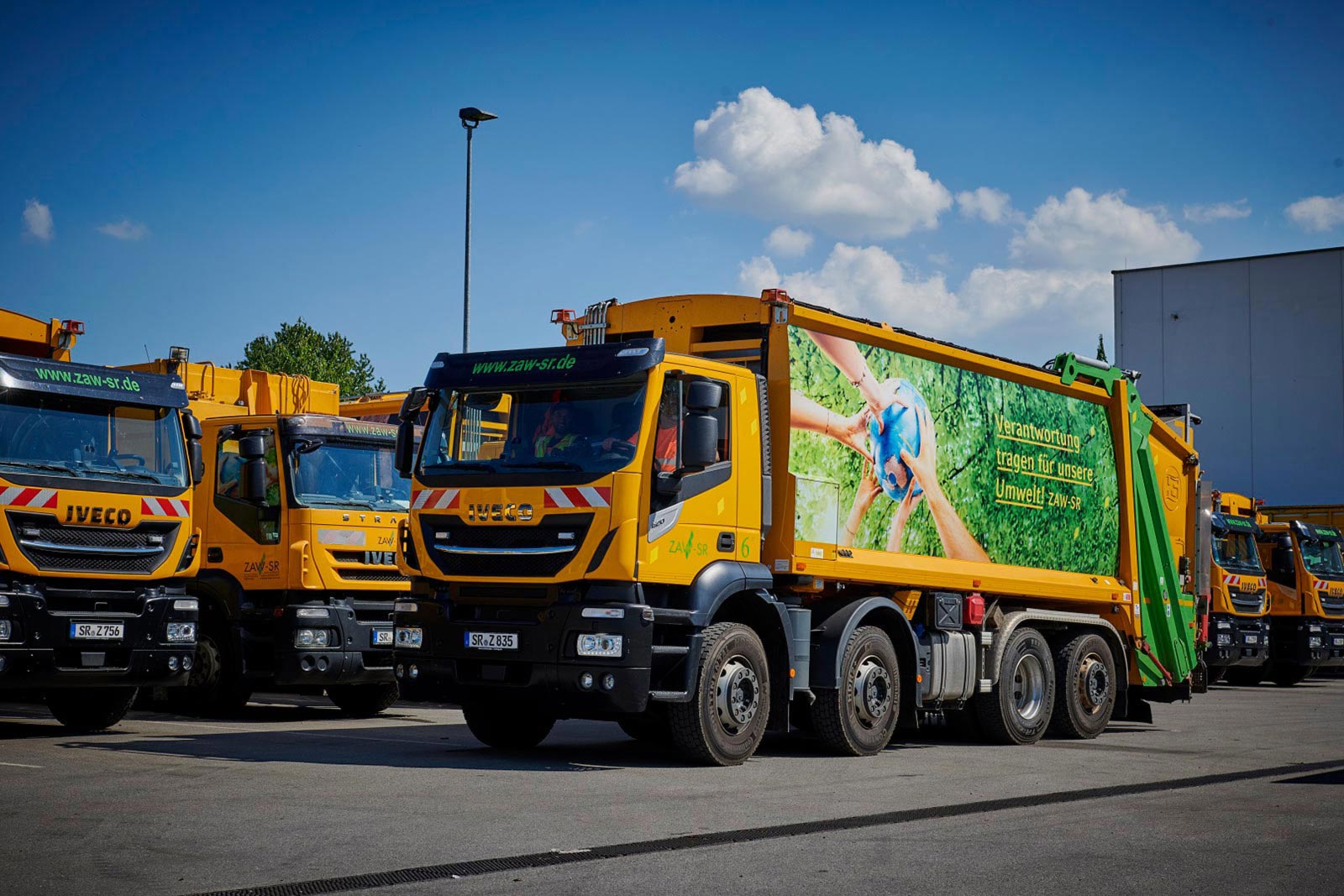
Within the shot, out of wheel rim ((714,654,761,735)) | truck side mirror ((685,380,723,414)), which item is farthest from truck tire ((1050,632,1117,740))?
truck side mirror ((685,380,723,414))

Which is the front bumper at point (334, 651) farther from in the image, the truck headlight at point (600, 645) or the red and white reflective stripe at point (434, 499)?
the truck headlight at point (600, 645)

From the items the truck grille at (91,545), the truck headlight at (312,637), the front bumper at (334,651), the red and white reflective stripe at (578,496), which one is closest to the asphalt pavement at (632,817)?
the front bumper at (334,651)

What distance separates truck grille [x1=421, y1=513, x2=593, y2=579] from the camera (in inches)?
420

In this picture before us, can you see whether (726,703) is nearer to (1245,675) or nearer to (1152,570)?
(1152,570)

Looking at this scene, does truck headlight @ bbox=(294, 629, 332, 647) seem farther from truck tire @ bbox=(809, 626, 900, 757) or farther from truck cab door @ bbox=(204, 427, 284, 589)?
truck tire @ bbox=(809, 626, 900, 757)

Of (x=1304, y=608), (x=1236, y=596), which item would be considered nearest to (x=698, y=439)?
(x=1236, y=596)

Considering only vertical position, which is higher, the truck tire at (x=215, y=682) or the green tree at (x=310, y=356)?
the green tree at (x=310, y=356)

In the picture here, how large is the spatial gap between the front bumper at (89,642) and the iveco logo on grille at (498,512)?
3.09 meters

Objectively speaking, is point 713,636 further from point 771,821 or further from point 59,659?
point 59,659

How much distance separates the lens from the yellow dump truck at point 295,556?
14633mm

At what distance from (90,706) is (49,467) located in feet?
8.22

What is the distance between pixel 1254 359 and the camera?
4509 centimetres

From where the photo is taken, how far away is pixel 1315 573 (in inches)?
1129

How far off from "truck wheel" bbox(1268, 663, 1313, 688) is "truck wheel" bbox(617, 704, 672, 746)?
758 inches
